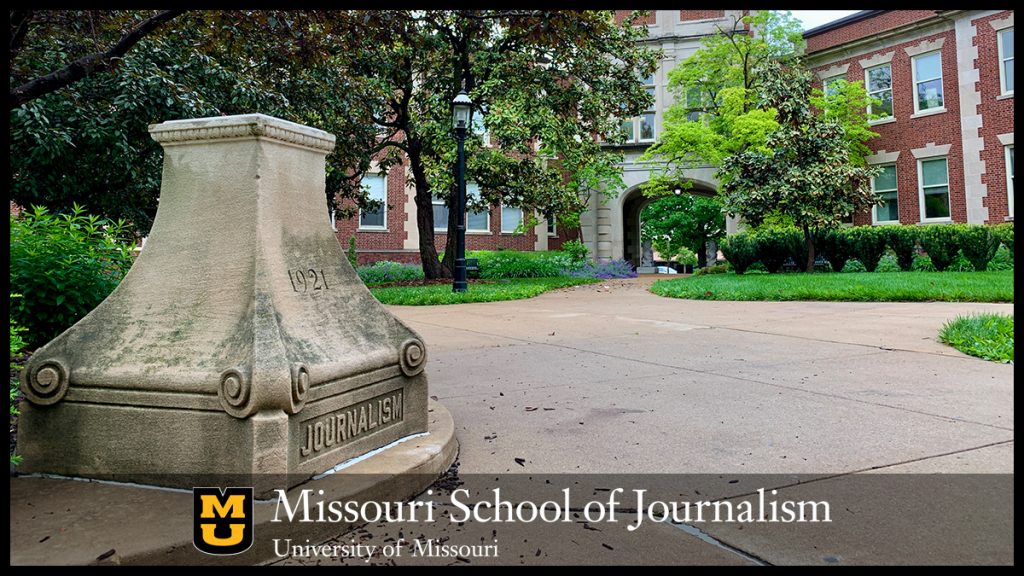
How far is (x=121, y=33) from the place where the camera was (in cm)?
663

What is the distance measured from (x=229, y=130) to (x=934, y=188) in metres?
25.0

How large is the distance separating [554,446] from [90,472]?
6.60 ft

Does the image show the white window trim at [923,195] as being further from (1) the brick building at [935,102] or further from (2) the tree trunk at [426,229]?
(2) the tree trunk at [426,229]

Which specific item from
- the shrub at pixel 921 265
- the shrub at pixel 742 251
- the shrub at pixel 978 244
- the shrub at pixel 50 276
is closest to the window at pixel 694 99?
the shrub at pixel 742 251

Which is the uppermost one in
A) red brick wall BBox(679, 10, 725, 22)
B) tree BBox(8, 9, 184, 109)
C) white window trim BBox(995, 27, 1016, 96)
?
red brick wall BBox(679, 10, 725, 22)

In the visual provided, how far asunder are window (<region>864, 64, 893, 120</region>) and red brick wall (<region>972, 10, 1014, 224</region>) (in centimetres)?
293

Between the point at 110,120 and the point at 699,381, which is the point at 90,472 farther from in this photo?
the point at 110,120

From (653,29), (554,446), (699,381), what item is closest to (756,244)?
(653,29)

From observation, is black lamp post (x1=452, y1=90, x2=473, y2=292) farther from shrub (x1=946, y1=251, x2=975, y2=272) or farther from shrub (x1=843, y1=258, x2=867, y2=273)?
shrub (x1=946, y1=251, x2=975, y2=272)

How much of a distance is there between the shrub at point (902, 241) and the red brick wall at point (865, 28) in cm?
869

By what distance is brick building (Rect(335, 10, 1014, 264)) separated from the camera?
68.5 feet

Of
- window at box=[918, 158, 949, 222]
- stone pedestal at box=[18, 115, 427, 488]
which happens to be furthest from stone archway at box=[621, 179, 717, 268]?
stone pedestal at box=[18, 115, 427, 488]

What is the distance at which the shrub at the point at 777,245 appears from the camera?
19750 mm

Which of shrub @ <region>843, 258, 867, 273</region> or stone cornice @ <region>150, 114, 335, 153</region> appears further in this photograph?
shrub @ <region>843, 258, 867, 273</region>
